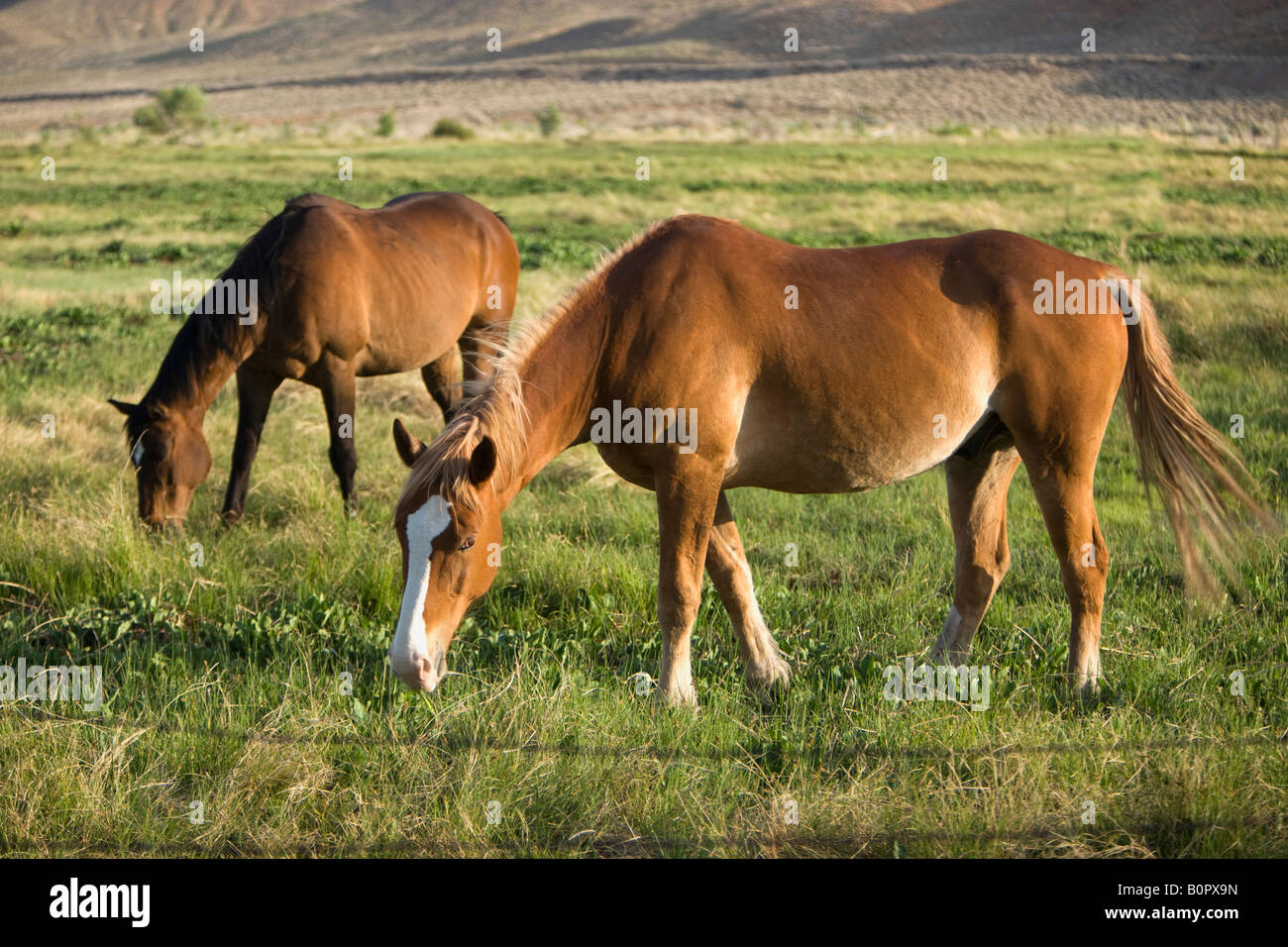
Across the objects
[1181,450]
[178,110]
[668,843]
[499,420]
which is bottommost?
[668,843]

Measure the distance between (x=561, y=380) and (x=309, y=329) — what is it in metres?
3.70

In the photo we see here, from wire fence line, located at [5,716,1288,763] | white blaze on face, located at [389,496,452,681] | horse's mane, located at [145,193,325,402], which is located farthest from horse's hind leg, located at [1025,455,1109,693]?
horse's mane, located at [145,193,325,402]

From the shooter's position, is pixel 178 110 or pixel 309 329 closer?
pixel 309 329

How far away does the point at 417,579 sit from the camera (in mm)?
3973

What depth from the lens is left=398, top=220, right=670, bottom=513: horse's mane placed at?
4.03m

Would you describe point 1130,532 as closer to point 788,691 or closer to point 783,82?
point 788,691

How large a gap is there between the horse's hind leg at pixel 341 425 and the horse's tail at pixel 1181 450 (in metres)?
5.14

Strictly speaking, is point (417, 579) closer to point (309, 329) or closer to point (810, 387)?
point (810, 387)

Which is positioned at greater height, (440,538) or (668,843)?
(440,538)

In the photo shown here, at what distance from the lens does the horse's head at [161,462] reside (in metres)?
6.93

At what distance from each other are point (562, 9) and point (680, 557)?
190745mm

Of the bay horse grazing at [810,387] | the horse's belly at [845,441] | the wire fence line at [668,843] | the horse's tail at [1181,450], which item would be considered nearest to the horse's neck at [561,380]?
the bay horse grazing at [810,387]

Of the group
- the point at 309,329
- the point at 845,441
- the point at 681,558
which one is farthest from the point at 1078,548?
the point at 309,329
